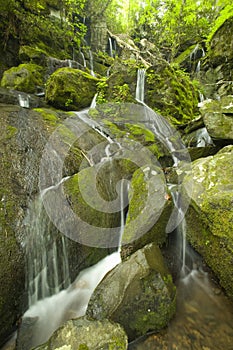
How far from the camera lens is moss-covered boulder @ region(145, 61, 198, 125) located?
8172mm

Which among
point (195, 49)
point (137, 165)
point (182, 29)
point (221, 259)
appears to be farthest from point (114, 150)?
point (182, 29)

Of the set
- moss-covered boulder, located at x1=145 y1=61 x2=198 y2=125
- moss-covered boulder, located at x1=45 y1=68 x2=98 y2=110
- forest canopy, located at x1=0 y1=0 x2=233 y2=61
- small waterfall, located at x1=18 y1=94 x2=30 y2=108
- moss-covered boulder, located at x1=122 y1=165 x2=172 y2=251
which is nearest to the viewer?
moss-covered boulder, located at x1=122 y1=165 x2=172 y2=251

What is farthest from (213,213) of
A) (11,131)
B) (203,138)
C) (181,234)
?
(203,138)

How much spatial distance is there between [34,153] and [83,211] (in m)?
1.61

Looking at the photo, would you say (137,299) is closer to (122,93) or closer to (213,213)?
(213,213)

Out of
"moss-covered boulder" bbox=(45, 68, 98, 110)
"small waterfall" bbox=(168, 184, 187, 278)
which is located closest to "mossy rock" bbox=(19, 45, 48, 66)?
"moss-covered boulder" bbox=(45, 68, 98, 110)

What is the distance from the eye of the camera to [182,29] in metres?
14.4

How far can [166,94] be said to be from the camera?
832 centimetres

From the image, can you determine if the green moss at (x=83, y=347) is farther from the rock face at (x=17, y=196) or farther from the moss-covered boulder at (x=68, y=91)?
the moss-covered boulder at (x=68, y=91)

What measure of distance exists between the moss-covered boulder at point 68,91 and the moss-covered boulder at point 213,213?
5438 millimetres

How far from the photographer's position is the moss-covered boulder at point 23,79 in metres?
7.75

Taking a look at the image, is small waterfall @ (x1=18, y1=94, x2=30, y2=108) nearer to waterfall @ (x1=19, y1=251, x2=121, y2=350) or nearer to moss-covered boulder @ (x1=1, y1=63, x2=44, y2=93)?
moss-covered boulder @ (x1=1, y1=63, x2=44, y2=93)

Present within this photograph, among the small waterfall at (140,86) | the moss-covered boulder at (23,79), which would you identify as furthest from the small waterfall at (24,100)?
the small waterfall at (140,86)

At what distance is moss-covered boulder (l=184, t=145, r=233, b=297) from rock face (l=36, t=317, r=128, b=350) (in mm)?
1607
